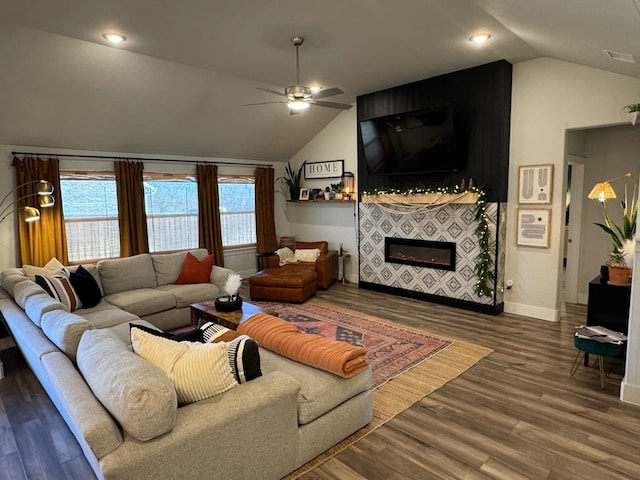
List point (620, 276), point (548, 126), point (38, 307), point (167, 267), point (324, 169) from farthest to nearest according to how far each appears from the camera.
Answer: point (324, 169) < point (167, 267) < point (548, 126) < point (620, 276) < point (38, 307)

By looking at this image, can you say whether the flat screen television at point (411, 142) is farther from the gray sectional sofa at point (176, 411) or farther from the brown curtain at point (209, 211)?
the gray sectional sofa at point (176, 411)

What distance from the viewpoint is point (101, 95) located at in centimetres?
496

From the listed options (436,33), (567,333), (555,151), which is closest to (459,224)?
(555,151)

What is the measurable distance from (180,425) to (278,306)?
405cm

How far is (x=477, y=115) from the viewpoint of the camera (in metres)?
5.30

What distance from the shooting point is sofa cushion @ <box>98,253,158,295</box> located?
4.89 meters

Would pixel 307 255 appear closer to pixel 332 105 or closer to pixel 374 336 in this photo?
pixel 374 336

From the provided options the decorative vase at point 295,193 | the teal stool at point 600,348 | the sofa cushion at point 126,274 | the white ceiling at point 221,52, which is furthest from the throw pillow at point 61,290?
the teal stool at point 600,348

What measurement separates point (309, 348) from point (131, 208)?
15.6 feet

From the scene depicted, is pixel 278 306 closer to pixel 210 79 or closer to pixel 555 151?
pixel 210 79

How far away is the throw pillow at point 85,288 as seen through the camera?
435 cm

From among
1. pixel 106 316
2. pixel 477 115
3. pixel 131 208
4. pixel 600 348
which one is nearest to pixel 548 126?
pixel 477 115

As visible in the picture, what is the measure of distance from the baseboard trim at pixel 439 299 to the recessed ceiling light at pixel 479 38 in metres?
3.25

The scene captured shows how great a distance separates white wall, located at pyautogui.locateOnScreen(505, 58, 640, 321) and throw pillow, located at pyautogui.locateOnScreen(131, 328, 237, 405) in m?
4.41
